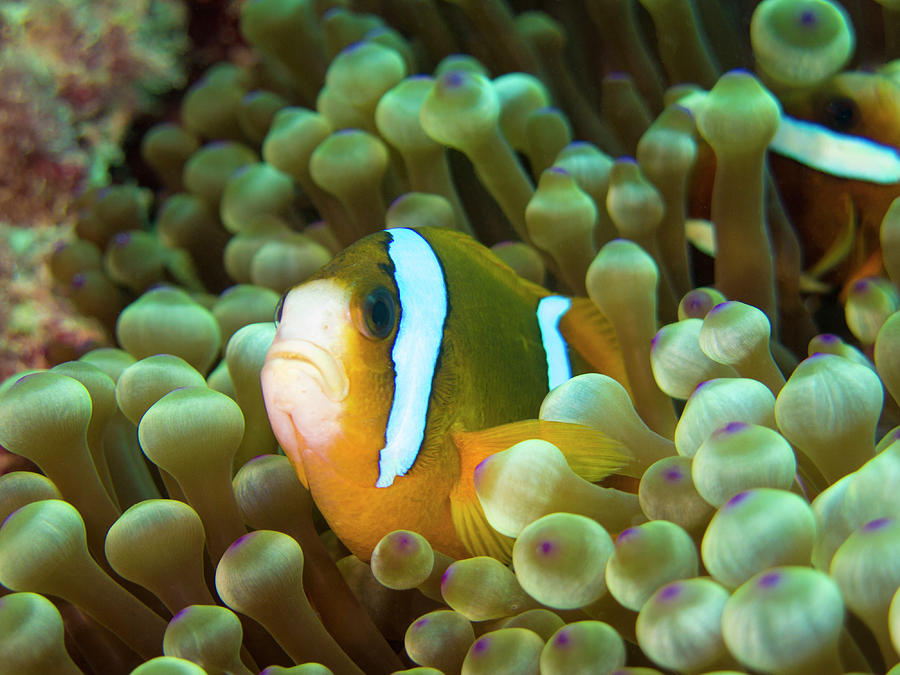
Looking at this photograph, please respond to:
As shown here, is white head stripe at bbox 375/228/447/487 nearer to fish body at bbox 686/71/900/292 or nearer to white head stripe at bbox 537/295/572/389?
white head stripe at bbox 537/295/572/389

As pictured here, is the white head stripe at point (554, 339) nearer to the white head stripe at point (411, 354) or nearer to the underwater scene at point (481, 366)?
the underwater scene at point (481, 366)

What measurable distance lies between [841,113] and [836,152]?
1.9 inches

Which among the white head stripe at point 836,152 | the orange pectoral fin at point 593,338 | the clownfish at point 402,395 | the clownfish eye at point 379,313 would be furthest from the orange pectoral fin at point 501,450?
the white head stripe at point 836,152

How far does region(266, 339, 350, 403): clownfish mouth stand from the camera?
0.64 metres

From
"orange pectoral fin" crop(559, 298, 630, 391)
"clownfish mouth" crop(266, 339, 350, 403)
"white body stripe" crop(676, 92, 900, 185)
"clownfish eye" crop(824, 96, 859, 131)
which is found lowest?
"orange pectoral fin" crop(559, 298, 630, 391)

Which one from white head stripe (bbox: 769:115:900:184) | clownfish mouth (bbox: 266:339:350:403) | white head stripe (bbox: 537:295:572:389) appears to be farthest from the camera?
white head stripe (bbox: 769:115:900:184)

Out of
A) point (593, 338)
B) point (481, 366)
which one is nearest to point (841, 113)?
point (593, 338)

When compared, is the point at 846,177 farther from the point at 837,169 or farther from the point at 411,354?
the point at 411,354

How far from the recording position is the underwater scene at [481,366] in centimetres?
53

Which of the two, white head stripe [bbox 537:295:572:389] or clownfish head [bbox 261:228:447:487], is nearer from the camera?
clownfish head [bbox 261:228:447:487]

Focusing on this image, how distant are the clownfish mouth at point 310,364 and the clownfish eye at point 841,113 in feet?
2.28

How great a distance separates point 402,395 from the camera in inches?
27.0

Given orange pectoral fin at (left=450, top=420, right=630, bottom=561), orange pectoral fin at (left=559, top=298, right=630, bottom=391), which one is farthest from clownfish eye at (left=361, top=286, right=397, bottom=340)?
orange pectoral fin at (left=559, top=298, right=630, bottom=391)

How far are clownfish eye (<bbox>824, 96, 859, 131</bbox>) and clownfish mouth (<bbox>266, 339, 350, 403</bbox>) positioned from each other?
0.70 m
